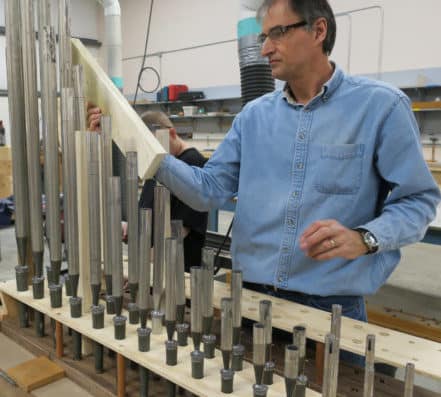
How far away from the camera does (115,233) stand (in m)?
0.99

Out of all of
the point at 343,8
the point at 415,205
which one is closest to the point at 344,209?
the point at 415,205

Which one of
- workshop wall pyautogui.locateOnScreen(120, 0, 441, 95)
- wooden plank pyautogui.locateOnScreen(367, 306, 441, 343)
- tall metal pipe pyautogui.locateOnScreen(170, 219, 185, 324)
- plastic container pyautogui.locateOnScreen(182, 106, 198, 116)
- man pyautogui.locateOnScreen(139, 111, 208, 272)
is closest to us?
tall metal pipe pyautogui.locateOnScreen(170, 219, 185, 324)

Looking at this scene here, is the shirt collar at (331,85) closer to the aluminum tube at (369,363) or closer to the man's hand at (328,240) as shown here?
the man's hand at (328,240)

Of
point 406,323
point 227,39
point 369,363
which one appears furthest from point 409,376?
point 227,39

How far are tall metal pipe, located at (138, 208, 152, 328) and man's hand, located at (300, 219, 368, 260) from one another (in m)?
0.32

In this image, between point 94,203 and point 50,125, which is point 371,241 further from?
point 50,125

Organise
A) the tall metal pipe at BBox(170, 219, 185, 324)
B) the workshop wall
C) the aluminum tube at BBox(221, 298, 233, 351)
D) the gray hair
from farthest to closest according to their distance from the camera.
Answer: the workshop wall
the gray hair
the tall metal pipe at BBox(170, 219, 185, 324)
the aluminum tube at BBox(221, 298, 233, 351)

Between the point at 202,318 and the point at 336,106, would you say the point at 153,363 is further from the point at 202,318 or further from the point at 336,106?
the point at 336,106

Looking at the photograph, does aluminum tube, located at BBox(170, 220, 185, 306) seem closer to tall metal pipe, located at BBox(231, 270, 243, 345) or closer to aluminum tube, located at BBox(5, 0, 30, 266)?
tall metal pipe, located at BBox(231, 270, 243, 345)

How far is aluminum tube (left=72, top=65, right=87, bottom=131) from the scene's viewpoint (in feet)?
3.46

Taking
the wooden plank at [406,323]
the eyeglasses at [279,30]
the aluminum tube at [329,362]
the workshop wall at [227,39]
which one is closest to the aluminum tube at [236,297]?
the aluminum tube at [329,362]

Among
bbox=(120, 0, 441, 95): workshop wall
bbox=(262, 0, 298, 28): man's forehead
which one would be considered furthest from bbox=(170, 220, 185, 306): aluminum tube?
bbox=(120, 0, 441, 95): workshop wall

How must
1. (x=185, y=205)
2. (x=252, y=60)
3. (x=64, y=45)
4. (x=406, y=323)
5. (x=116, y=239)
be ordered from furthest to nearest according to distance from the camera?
(x=406, y=323)
(x=185, y=205)
(x=252, y=60)
(x=64, y=45)
(x=116, y=239)

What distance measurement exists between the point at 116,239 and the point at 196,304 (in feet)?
0.80
